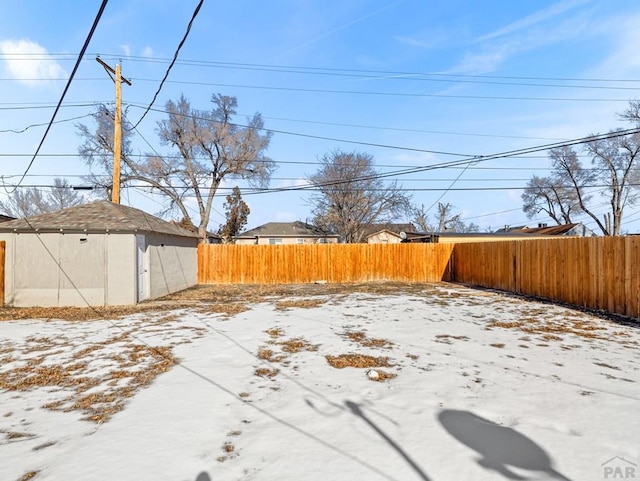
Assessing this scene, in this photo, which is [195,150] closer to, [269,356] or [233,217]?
[233,217]

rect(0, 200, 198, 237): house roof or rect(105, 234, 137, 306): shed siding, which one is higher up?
rect(0, 200, 198, 237): house roof

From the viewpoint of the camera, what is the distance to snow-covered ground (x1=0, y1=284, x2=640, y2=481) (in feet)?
7.72

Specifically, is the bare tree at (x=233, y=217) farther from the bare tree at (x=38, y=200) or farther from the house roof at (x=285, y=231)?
the bare tree at (x=38, y=200)

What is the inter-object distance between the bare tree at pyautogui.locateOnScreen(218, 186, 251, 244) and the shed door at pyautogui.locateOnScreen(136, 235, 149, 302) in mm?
18144

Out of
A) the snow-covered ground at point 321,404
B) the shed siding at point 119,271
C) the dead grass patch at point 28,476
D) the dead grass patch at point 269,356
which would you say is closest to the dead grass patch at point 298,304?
the snow-covered ground at point 321,404

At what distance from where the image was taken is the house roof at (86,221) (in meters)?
9.62

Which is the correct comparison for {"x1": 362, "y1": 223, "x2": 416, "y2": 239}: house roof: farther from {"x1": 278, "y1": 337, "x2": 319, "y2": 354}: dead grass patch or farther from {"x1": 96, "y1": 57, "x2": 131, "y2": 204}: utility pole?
{"x1": 278, "y1": 337, "x2": 319, "y2": 354}: dead grass patch

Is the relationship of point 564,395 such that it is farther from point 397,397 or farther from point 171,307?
point 171,307

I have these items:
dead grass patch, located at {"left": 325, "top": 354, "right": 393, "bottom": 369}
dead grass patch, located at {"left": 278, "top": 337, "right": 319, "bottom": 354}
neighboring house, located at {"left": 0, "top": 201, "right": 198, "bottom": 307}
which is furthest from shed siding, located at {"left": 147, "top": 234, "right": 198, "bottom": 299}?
dead grass patch, located at {"left": 325, "top": 354, "right": 393, "bottom": 369}

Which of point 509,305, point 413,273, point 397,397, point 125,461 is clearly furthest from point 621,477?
point 413,273

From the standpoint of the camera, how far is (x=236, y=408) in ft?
Answer: 10.6

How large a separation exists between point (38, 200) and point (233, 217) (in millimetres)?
24288

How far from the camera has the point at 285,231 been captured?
35.3 m

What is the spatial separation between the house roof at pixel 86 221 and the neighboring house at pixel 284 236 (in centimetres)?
2207
